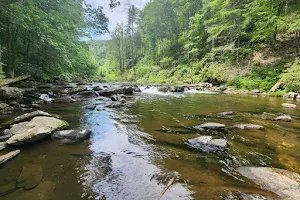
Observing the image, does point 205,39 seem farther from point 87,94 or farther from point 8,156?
point 8,156

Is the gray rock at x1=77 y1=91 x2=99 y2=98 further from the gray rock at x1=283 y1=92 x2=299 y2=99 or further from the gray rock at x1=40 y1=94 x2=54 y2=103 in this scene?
the gray rock at x1=283 y1=92 x2=299 y2=99

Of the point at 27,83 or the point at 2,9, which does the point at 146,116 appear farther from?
the point at 27,83

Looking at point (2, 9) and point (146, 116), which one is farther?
point (2, 9)

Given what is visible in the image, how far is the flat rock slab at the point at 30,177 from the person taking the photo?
8.16 ft

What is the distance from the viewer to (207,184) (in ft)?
8.64

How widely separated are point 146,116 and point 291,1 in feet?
67.1

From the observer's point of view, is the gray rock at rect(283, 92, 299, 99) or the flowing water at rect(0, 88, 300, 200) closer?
the flowing water at rect(0, 88, 300, 200)

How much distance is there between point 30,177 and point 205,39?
29.8 meters

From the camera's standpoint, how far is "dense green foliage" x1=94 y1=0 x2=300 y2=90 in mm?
17250

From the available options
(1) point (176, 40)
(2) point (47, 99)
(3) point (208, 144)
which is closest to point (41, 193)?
(3) point (208, 144)

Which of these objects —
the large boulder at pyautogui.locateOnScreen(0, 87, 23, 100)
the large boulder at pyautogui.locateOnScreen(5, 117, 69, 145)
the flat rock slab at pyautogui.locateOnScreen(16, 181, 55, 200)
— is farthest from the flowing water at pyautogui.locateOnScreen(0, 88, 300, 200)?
the large boulder at pyautogui.locateOnScreen(0, 87, 23, 100)

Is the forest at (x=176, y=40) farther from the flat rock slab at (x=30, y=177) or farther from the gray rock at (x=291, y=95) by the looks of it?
the flat rock slab at (x=30, y=177)

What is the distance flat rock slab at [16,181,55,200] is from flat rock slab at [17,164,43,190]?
10 centimetres

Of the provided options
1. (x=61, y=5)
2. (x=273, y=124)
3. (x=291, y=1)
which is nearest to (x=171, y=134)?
(x=273, y=124)
